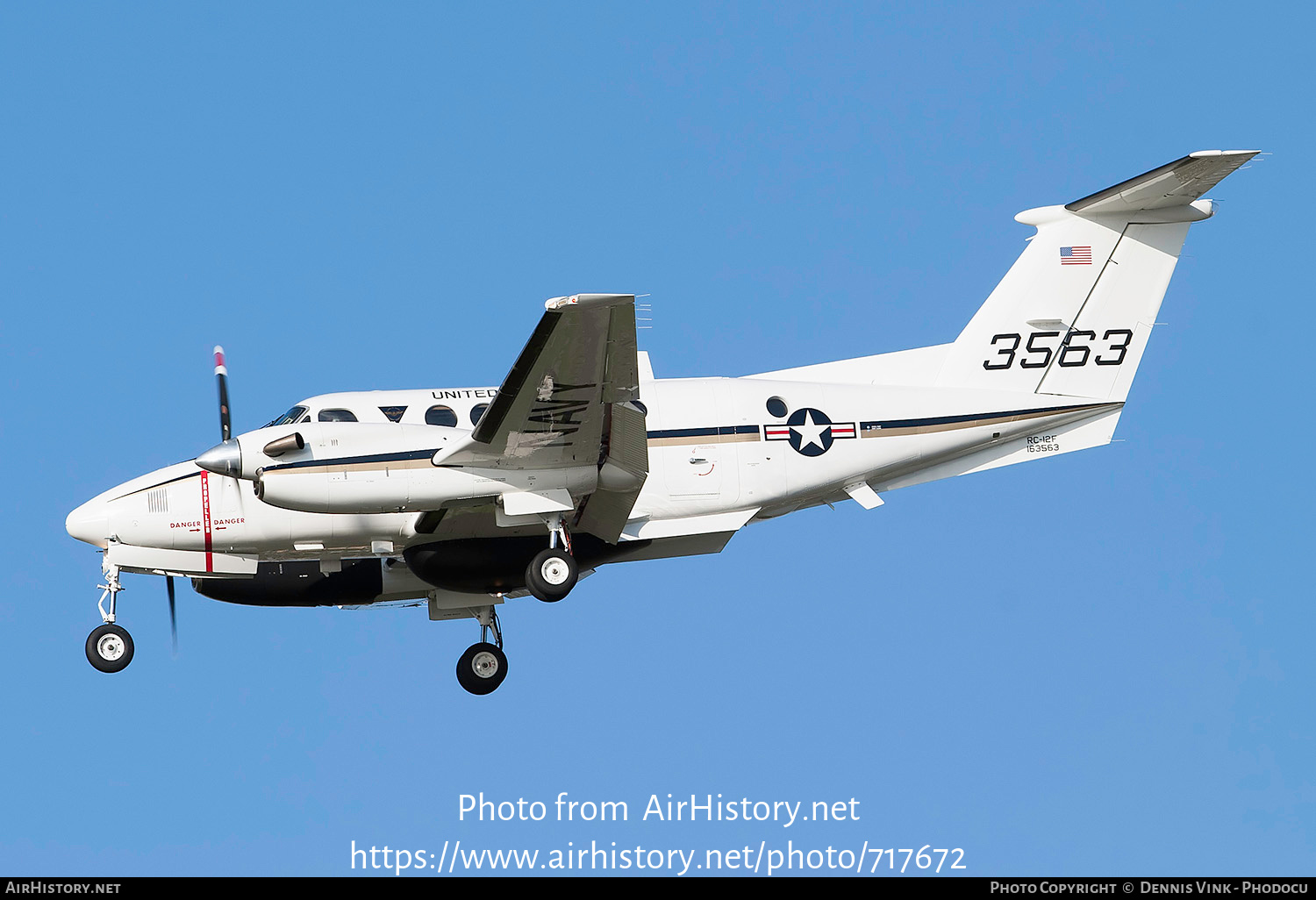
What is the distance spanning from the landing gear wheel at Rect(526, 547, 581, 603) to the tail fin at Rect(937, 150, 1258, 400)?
5.99 metres

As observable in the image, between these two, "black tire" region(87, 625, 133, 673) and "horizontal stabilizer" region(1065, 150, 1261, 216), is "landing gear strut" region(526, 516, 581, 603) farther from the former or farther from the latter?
"horizontal stabilizer" region(1065, 150, 1261, 216)

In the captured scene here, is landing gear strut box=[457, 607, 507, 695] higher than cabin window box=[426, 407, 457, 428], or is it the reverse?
cabin window box=[426, 407, 457, 428]

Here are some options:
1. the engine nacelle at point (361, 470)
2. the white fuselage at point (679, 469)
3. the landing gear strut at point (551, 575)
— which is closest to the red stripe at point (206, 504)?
the white fuselage at point (679, 469)

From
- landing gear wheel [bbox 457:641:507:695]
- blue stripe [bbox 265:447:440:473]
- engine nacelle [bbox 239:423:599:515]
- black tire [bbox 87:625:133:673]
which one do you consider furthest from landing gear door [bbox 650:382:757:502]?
black tire [bbox 87:625:133:673]

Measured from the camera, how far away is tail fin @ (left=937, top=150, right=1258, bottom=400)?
21391 millimetres

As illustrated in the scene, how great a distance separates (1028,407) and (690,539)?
4906 millimetres

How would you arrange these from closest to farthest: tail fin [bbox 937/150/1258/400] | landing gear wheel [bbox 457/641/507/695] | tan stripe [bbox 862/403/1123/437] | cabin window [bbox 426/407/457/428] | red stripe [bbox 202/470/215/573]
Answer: cabin window [bbox 426/407/457/428] < red stripe [bbox 202/470/215/573] < tan stripe [bbox 862/403/1123/437] < tail fin [bbox 937/150/1258/400] < landing gear wheel [bbox 457/641/507/695]

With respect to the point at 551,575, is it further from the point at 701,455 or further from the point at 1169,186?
the point at 1169,186

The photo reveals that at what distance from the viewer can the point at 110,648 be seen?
19297 mm

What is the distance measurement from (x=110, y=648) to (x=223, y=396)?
11.8 feet

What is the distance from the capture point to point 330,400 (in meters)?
19.3

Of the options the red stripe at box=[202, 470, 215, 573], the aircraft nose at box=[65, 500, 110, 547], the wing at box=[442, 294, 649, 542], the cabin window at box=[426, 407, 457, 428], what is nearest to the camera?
the wing at box=[442, 294, 649, 542]

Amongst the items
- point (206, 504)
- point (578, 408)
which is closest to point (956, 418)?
point (578, 408)
